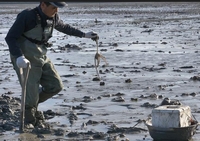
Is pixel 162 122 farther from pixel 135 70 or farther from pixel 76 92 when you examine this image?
pixel 135 70

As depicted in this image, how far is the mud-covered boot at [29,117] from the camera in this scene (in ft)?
21.7

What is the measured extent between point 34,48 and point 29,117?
0.84 metres

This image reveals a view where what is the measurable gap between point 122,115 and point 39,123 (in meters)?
1.10

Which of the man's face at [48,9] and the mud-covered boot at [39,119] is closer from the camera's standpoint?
the man's face at [48,9]

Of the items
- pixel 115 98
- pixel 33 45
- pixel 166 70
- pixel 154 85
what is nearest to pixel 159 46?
pixel 166 70

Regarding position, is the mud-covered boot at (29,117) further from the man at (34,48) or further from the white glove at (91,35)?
the white glove at (91,35)

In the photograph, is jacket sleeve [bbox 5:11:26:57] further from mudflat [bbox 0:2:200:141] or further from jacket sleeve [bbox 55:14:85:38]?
mudflat [bbox 0:2:200:141]

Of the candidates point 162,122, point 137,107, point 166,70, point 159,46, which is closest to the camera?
point 162,122

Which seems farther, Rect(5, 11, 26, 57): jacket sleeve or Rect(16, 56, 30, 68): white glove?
Rect(5, 11, 26, 57): jacket sleeve

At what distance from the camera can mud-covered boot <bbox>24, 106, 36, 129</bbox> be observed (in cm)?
661

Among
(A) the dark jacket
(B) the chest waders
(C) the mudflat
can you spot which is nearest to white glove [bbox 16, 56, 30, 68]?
(A) the dark jacket

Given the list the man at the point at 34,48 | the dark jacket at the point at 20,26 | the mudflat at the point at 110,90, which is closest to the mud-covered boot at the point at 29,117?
the man at the point at 34,48

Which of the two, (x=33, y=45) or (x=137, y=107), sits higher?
(x=33, y=45)

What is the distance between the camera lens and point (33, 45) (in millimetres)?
6340
